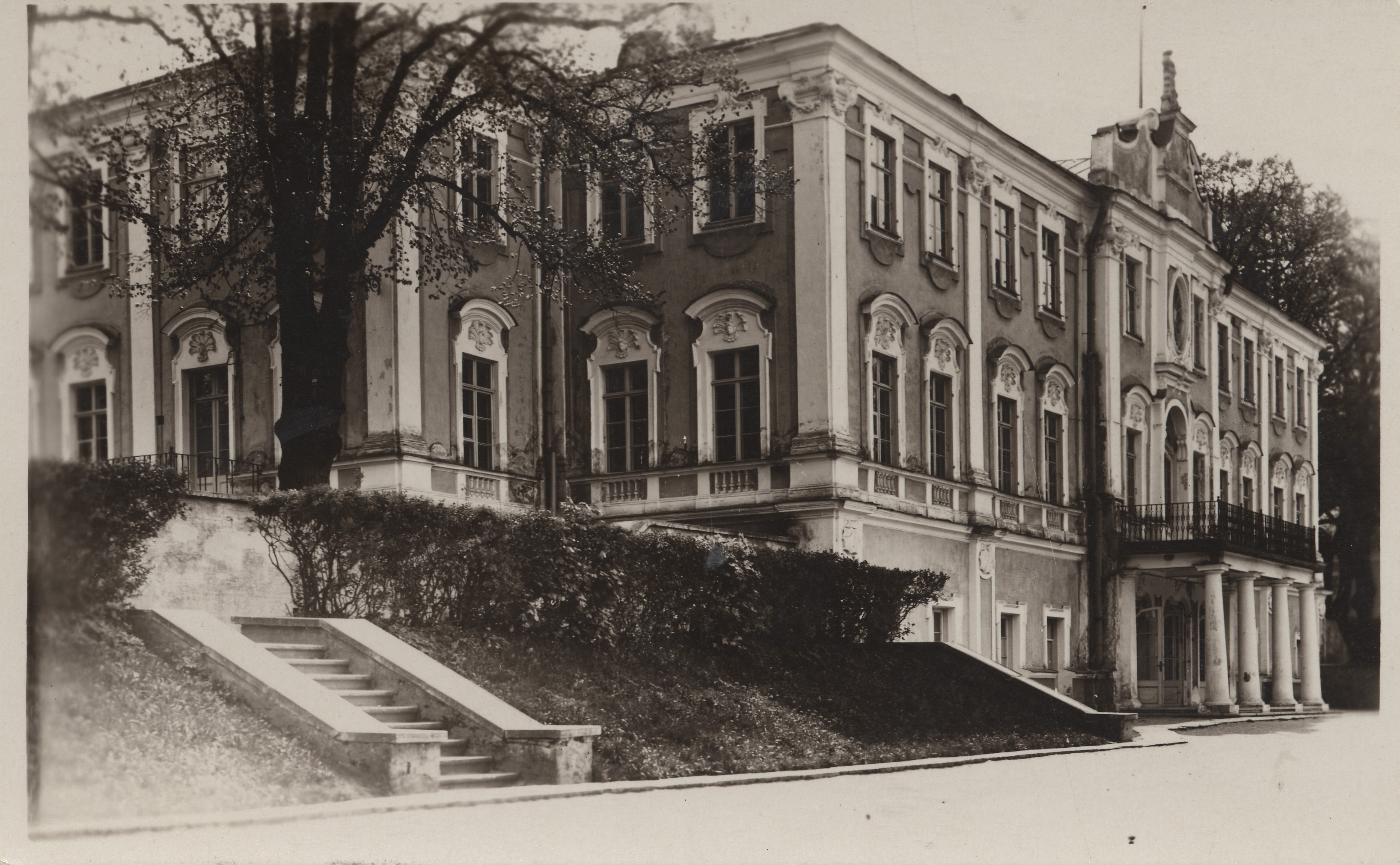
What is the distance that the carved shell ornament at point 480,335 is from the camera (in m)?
24.6

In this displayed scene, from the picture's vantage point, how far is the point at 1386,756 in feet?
49.0

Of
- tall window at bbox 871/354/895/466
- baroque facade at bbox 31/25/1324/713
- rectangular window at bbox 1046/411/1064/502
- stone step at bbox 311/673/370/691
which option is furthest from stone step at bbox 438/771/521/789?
rectangular window at bbox 1046/411/1064/502

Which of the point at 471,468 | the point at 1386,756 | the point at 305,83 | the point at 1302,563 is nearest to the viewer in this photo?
the point at 1386,756

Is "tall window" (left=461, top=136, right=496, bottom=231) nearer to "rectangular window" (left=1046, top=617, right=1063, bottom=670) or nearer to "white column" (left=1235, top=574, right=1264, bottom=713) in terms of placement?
"rectangular window" (left=1046, top=617, right=1063, bottom=670)

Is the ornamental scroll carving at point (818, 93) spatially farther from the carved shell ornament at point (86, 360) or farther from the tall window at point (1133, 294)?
the tall window at point (1133, 294)

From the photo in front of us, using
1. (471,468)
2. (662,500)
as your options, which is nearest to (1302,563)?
(662,500)

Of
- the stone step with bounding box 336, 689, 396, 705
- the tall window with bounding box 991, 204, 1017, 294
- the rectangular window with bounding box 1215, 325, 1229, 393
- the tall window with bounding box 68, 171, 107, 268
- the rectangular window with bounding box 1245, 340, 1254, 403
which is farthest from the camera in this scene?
the rectangular window with bounding box 1245, 340, 1254, 403

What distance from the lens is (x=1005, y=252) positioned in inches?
1176

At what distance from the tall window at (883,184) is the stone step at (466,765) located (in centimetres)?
1390

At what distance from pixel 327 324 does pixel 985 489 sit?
13603 millimetres

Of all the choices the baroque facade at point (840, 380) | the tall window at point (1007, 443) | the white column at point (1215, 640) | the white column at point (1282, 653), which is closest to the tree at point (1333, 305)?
the white column at point (1282, 653)

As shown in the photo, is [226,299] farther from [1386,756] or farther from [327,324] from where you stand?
[1386,756]

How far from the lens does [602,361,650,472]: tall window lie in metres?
26.0

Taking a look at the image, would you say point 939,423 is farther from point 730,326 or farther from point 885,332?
point 730,326
